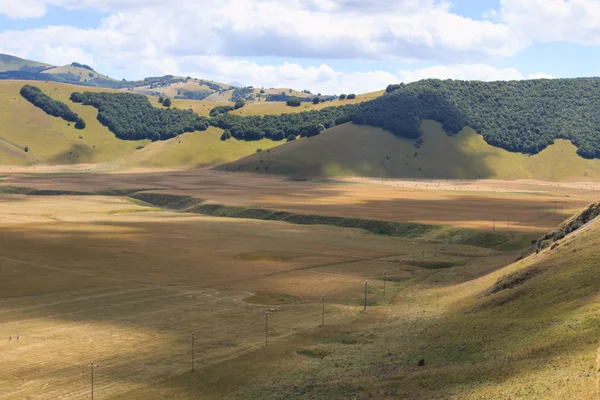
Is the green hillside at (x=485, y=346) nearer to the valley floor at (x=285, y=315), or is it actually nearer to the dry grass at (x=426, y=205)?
the valley floor at (x=285, y=315)

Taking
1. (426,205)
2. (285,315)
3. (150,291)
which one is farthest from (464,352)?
(426,205)

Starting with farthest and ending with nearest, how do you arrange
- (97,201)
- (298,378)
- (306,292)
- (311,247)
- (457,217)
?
(97,201) < (457,217) < (311,247) < (306,292) < (298,378)

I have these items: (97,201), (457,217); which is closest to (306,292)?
(457,217)

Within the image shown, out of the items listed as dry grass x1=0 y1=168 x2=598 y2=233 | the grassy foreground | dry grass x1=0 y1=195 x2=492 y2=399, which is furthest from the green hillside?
dry grass x1=0 y1=168 x2=598 y2=233

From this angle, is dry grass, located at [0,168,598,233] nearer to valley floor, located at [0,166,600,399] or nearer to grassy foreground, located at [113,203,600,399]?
valley floor, located at [0,166,600,399]

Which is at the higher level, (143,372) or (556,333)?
(556,333)

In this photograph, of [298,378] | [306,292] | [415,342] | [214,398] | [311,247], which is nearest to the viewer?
[214,398]

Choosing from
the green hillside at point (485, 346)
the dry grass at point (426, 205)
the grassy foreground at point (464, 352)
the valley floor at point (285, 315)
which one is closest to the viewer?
the green hillside at point (485, 346)

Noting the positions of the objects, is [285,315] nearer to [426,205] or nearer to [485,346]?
[485,346]

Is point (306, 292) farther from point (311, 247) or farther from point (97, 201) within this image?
point (97, 201)

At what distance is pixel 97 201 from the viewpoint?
173875mm

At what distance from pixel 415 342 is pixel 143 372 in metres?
20.7

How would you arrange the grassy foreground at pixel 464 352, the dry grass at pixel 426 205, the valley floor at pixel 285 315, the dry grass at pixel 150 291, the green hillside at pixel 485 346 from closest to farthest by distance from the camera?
the green hillside at pixel 485 346
the grassy foreground at pixel 464 352
the valley floor at pixel 285 315
the dry grass at pixel 150 291
the dry grass at pixel 426 205

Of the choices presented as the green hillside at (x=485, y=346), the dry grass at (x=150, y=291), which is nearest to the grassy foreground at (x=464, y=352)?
the green hillside at (x=485, y=346)
